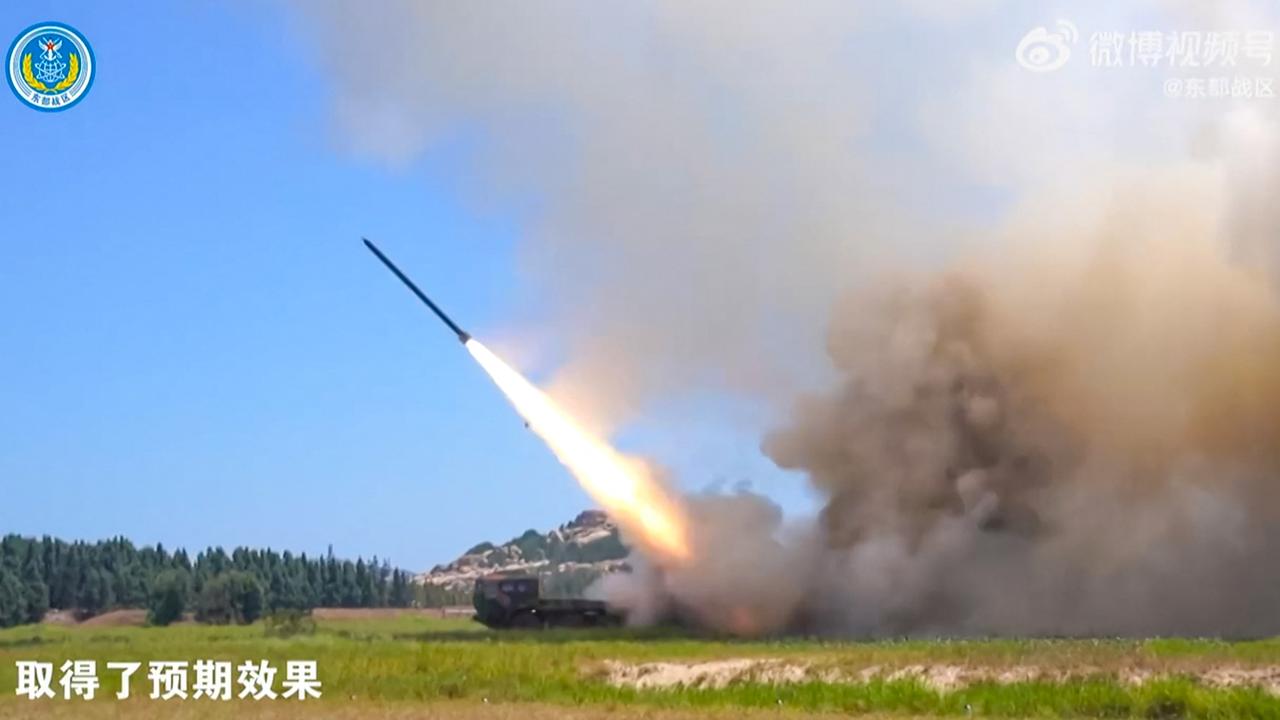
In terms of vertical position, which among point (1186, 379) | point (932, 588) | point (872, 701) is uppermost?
point (1186, 379)

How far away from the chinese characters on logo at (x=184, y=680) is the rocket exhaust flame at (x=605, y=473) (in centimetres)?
1553

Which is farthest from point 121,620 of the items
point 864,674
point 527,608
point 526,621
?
point 864,674

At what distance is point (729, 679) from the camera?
32.5m

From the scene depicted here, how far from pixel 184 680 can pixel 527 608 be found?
24372 millimetres

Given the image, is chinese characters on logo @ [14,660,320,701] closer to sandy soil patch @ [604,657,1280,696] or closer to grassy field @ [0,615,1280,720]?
grassy field @ [0,615,1280,720]

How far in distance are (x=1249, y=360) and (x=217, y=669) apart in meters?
31.5

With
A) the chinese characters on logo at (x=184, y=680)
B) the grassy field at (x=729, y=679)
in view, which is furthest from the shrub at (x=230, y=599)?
the chinese characters on logo at (x=184, y=680)

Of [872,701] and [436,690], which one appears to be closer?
[872,701]

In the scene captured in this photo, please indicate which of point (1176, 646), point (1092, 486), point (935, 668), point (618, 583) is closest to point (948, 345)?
point (1092, 486)

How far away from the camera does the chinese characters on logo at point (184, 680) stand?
1163 inches

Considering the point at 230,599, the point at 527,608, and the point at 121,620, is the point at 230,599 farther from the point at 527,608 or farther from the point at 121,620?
the point at 527,608

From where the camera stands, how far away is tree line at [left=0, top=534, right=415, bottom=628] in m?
88.2

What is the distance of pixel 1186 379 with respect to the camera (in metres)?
48.6

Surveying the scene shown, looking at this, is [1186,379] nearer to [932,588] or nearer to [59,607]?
[932,588]
